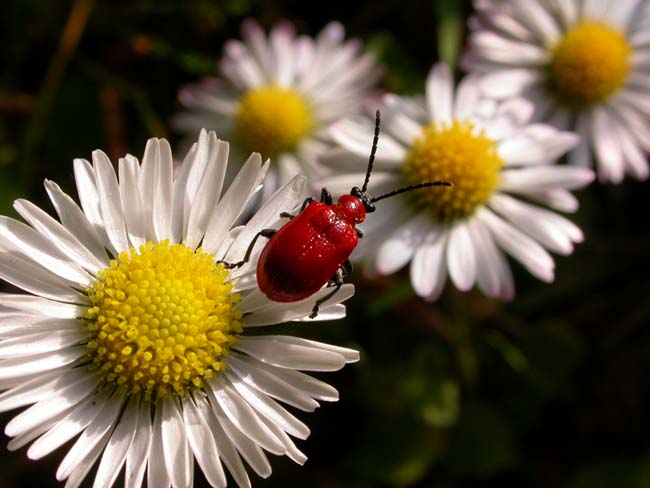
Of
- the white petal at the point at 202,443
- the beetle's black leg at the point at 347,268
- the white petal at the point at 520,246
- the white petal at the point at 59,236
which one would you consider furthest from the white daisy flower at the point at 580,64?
the white petal at the point at 202,443

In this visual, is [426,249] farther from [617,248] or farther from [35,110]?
[35,110]

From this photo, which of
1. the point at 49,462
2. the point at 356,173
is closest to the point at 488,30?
the point at 356,173

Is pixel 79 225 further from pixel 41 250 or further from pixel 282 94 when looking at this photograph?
pixel 282 94

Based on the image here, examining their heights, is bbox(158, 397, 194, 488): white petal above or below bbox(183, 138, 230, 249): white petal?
below

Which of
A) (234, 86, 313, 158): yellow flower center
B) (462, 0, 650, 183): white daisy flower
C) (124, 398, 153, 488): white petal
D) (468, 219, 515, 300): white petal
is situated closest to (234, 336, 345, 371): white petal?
(124, 398, 153, 488): white petal

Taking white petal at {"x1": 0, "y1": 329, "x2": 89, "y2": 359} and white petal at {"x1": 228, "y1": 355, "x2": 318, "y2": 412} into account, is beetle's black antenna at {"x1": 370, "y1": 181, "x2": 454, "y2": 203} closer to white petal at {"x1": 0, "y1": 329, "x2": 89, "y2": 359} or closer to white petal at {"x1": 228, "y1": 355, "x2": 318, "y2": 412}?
white petal at {"x1": 228, "y1": 355, "x2": 318, "y2": 412}

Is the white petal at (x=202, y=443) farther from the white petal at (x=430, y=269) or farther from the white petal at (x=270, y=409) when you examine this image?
the white petal at (x=430, y=269)
